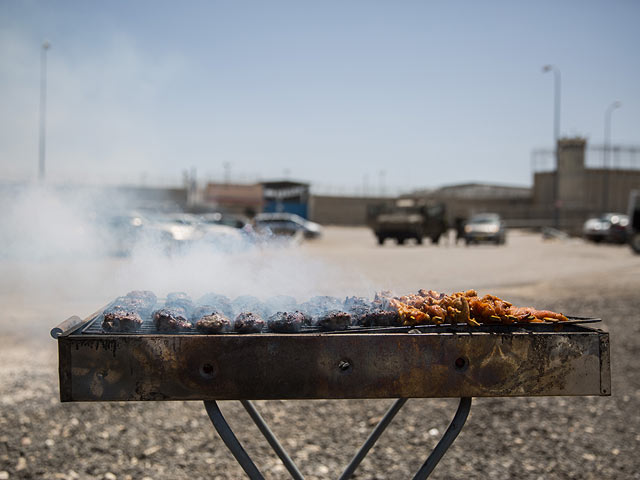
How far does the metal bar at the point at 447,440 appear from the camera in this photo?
71.3 inches

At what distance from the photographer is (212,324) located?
1858mm

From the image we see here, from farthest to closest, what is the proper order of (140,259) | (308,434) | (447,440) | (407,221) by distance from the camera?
(407,221), (308,434), (140,259), (447,440)

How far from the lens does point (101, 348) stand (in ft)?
5.48

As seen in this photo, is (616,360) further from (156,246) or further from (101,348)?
(101,348)

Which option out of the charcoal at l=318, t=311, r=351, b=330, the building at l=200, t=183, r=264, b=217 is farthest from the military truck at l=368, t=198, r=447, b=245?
the building at l=200, t=183, r=264, b=217

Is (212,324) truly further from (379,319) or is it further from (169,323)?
(379,319)

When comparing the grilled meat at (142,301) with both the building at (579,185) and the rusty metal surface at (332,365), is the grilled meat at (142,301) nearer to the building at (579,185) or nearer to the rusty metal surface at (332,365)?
the rusty metal surface at (332,365)

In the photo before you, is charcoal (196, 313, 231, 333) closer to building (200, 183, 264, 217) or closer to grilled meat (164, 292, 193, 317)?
grilled meat (164, 292, 193, 317)

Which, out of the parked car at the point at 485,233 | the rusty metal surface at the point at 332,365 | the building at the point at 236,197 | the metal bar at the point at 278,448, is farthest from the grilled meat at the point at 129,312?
the building at the point at 236,197

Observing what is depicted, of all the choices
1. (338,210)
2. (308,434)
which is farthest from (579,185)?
Answer: (308,434)

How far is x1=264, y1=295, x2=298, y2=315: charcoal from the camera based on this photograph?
89.7 inches

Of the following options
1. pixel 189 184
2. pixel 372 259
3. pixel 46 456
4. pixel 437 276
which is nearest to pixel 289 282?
pixel 46 456

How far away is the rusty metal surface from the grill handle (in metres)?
0.06

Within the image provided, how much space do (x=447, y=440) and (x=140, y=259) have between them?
2.14 m
